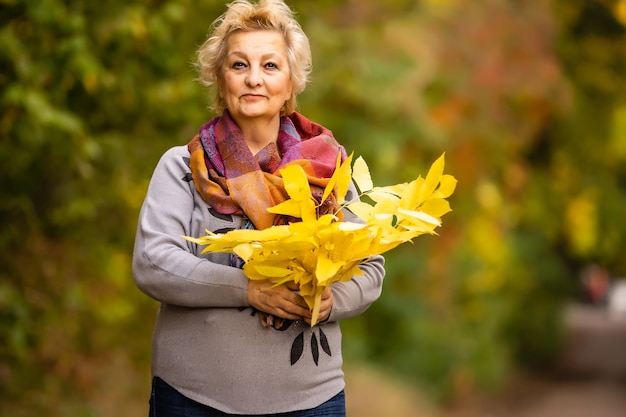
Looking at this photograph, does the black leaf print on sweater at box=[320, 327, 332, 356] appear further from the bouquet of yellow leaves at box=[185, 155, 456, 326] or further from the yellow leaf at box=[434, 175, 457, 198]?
the yellow leaf at box=[434, 175, 457, 198]

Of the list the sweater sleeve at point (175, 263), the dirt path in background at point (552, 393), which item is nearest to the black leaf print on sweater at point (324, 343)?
the sweater sleeve at point (175, 263)

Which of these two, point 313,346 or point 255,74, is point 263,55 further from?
point 313,346

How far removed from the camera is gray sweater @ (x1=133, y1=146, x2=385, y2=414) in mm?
2664

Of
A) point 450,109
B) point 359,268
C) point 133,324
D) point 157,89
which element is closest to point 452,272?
point 450,109

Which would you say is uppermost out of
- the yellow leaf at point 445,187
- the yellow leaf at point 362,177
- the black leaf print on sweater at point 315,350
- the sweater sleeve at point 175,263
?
the yellow leaf at point 362,177

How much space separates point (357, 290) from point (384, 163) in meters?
7.00

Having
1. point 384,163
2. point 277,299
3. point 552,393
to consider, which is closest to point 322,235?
point 277,299

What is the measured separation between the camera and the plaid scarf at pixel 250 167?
271cm

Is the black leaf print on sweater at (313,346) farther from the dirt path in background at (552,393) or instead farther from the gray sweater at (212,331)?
the dirt path in background at (552,393)

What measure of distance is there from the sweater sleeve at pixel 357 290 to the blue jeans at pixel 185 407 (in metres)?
0.23

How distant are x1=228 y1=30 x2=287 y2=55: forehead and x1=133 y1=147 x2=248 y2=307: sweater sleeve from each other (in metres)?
0.38

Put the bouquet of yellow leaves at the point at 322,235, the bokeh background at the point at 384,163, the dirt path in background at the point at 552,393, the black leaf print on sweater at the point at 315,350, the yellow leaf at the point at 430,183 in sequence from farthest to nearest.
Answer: the dirt path in background at the point at 552,393 < the bokeh background at the point at 384,163 < the black leaf print on sweater at the point at 315,350 < the yellow leaf at the point at 430,183 < the bouquet of yellow leaves at the point at 322,235

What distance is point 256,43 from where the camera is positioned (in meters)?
2.80

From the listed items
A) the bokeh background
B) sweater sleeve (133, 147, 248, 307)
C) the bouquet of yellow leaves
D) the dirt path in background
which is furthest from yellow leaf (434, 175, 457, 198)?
the dirt path in background
